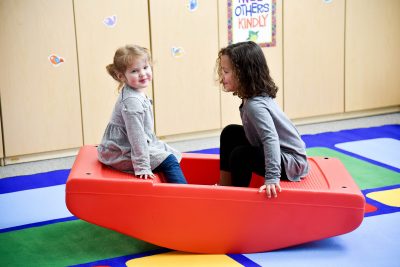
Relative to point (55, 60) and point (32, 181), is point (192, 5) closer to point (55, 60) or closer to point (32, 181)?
point (55, 60)

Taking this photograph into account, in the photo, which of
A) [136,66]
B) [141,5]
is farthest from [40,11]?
[136,66]

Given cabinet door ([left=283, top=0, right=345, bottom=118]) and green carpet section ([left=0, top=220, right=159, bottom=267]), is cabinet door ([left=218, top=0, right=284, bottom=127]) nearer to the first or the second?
cabinet door ([left=283, top=0, right=345, bottom=118])

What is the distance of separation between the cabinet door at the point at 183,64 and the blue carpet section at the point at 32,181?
0.78 m

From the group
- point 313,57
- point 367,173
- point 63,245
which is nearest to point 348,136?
point 313,57

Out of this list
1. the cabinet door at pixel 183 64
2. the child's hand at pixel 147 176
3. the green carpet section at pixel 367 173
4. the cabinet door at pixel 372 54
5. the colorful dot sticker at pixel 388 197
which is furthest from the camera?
the cabinet door at pixel 372 54

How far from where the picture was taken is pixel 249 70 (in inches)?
93.1

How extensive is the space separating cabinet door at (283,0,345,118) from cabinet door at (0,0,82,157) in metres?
1.39

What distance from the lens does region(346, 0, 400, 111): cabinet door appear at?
4.31 meters

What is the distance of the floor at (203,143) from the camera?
3459mm

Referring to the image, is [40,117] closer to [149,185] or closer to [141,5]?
[141,5]

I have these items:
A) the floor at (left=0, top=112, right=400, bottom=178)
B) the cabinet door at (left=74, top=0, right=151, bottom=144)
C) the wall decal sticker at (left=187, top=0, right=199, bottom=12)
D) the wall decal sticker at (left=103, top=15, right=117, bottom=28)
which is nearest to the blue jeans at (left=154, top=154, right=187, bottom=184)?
the floor at (left=0, top=112, right=400, bottom=178)

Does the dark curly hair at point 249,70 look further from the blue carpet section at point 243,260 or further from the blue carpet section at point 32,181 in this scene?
the blue carpet section at point 32,181

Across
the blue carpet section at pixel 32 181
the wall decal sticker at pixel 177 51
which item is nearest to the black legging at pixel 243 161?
the blue carpet section at pixel 32 181

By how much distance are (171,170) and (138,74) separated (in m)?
0.38
